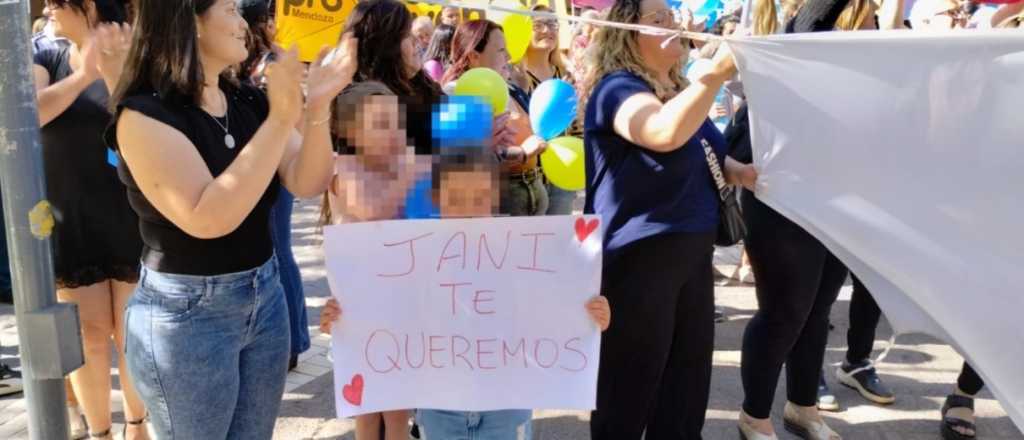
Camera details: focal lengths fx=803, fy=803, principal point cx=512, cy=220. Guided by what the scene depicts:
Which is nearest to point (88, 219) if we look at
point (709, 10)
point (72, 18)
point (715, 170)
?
point (72, 18)

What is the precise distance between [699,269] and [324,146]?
1.27 metres

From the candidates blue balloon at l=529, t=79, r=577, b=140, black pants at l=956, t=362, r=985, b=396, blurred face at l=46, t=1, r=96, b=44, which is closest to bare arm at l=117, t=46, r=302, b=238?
blurred face at l=46, t=1, r=96, b=44

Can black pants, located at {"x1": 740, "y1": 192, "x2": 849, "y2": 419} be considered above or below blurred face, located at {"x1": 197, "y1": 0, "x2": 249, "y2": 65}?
below

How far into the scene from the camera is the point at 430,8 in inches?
258

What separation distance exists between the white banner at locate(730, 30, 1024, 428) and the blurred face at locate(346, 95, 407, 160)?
905 mm

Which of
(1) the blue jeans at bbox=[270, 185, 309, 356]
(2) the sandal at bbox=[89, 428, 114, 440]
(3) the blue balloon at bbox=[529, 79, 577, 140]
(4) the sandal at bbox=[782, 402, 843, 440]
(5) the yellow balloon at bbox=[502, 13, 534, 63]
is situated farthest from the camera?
(5) the yellow balloon at bbox=[502, 13, 534, 63]

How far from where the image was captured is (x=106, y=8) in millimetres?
2373

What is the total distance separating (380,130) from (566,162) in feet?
3.73

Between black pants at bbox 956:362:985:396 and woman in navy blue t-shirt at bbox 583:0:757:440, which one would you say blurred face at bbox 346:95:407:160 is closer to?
woman in navy blue t-shirt at bbox 583:0:757:440

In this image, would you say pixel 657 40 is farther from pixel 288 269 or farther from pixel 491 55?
pixel 288 269

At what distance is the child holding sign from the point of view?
197cm

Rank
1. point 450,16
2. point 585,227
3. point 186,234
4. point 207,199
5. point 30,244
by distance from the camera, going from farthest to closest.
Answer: point 450,16 < point 585,227 < point 30,244 < point 186,234 < point 207,199

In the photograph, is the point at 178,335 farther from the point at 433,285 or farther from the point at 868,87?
the point at 868,87

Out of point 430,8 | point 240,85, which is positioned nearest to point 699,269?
point 240,85
